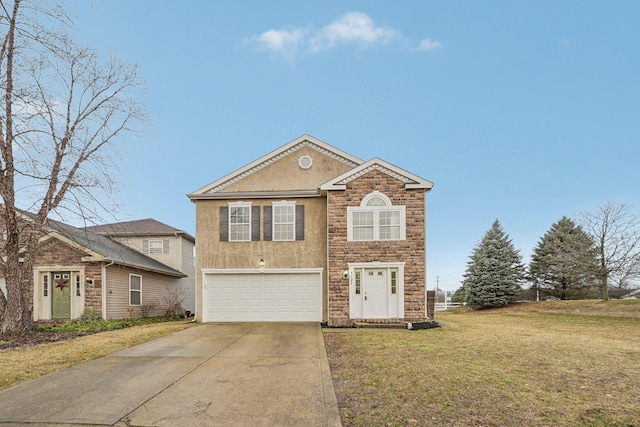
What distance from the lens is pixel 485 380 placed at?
6285 millimetres

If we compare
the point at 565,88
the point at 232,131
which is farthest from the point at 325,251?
the point at 565,88

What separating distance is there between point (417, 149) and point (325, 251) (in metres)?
8.51

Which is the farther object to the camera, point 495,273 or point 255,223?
point 495,273

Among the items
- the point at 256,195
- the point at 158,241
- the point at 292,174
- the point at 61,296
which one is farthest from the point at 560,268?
the point at 61,296

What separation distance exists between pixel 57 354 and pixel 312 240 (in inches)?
352

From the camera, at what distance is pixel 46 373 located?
23.0 feet

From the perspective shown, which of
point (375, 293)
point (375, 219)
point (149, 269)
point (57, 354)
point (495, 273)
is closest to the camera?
point (57, 354)

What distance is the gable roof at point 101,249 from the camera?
603 inches

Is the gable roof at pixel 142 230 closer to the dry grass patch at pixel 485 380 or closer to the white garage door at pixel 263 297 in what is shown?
the white garage door at pixel 263 297

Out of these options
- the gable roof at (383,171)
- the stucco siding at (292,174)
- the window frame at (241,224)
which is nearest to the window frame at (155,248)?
the stucco siding at (292,174)

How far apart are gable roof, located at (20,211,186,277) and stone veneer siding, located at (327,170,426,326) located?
8.57m

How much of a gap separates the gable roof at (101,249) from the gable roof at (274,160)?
4361 mm

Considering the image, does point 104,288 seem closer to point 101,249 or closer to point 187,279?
point 101,249

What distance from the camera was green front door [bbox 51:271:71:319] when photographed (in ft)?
52.3
